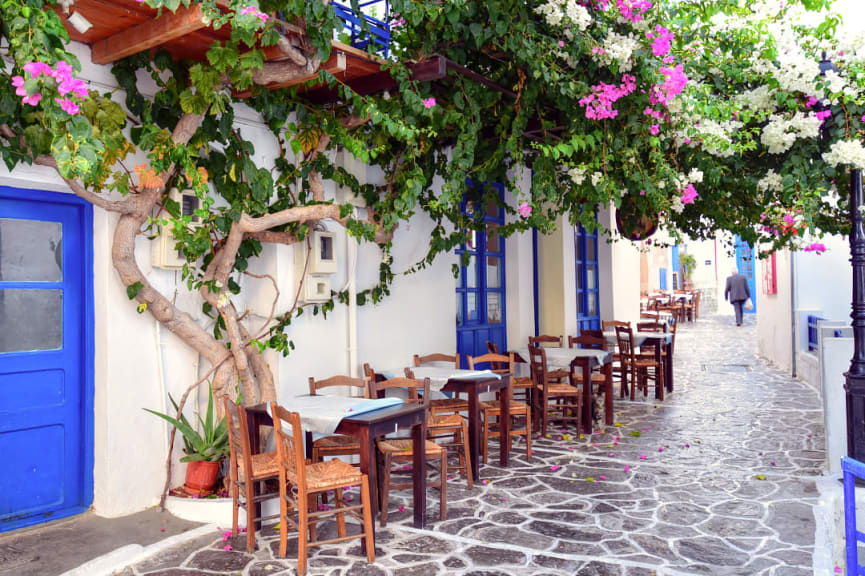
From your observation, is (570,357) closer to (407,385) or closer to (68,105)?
(407,385)

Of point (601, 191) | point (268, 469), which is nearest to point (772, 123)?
point (601, 191)

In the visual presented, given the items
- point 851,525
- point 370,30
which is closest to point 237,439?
point 370,30

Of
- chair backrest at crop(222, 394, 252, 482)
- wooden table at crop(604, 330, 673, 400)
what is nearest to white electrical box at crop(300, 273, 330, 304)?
chair backrest at crop(222, 394, 252, 482)

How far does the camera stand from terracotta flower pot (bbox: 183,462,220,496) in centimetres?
465

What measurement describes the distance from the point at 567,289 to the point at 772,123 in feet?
15.2

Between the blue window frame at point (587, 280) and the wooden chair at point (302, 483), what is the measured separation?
7.50 meters

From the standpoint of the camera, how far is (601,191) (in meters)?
5.57

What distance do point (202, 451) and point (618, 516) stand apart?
290 centimetres

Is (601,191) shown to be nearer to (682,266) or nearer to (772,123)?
(772,123)

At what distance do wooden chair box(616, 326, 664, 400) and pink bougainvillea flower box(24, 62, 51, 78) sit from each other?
7.53 m

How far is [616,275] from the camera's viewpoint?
12.1 metres

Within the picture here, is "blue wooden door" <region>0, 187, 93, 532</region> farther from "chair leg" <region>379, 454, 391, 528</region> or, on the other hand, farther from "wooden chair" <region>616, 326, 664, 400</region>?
"wooden chair" <region>616, 326, 664, 400</region>

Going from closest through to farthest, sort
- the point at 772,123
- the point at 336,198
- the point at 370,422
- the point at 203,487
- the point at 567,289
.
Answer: the point at 370,422 < the point at 203,487 < the point at 772,123 < the point at 336,198 < the point at 567,289

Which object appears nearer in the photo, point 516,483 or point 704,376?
point 516,483
